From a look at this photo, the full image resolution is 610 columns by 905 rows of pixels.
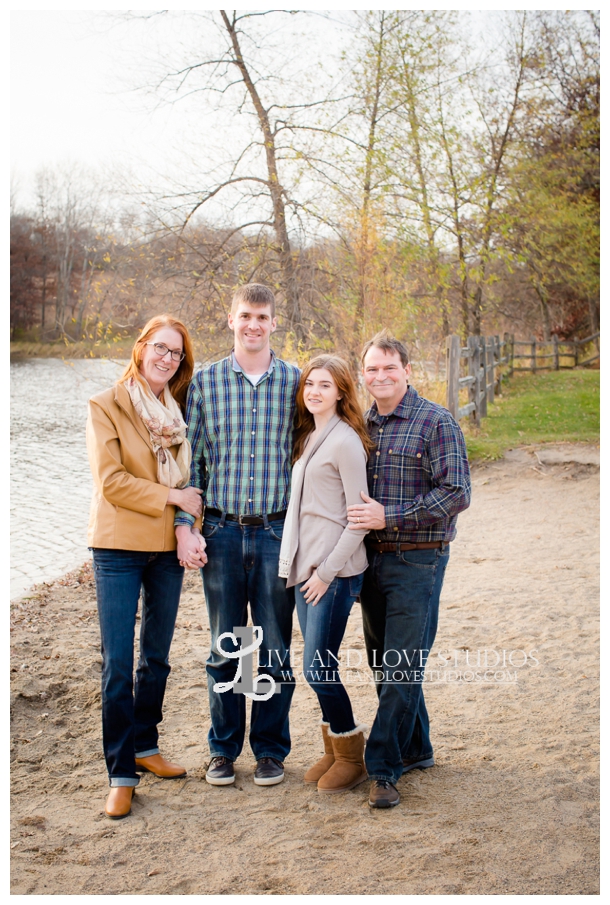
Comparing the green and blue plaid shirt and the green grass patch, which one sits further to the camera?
the green grass patch

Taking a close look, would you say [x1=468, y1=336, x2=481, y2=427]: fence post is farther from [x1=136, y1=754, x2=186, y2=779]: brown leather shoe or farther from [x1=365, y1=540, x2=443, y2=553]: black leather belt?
[x1=136, y1=754, x2=186, y2=779]: brown leather shoe

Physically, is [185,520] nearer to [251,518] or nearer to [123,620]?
[251,518]

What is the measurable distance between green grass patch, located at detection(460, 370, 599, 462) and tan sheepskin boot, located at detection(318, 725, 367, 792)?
8.57m

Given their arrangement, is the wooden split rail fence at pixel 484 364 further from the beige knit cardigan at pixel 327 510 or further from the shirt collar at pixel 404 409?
the beige knit cardigan at pixel 327 510

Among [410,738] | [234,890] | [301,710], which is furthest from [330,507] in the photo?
[301,710]

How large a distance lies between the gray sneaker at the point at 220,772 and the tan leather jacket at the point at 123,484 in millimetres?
1017

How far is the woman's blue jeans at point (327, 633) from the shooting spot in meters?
2.94

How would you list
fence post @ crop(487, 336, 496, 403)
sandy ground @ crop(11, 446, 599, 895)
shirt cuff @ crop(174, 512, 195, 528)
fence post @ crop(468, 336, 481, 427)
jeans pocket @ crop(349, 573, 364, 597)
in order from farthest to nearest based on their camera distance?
fence post @ crop(487, 336, 496, 403), fence post @ crop(468, 336, 481, 427), shirt cuff @ crop(174, 512, 195, 528), jeans pocket @ crop(349, 573, 364, 597), sandy ground @ crop(11, 446, 599, 895)

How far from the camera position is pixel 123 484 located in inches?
117

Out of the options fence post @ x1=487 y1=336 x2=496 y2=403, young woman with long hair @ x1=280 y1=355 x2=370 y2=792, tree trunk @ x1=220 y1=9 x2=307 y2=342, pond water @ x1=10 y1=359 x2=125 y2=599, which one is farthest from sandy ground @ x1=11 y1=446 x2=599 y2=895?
fence post @ x1=487 y1=336 x2=496 y2=403

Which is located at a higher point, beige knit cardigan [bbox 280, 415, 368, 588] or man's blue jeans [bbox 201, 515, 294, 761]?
beige knit cardigan [bbox 280, 415, 368, 588]

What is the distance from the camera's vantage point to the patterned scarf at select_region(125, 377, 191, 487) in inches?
120

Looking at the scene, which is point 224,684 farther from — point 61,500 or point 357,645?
point 61,500

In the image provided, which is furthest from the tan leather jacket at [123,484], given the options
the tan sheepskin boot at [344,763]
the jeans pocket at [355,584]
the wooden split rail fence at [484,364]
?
the wooden split rail fence at [484,364]
